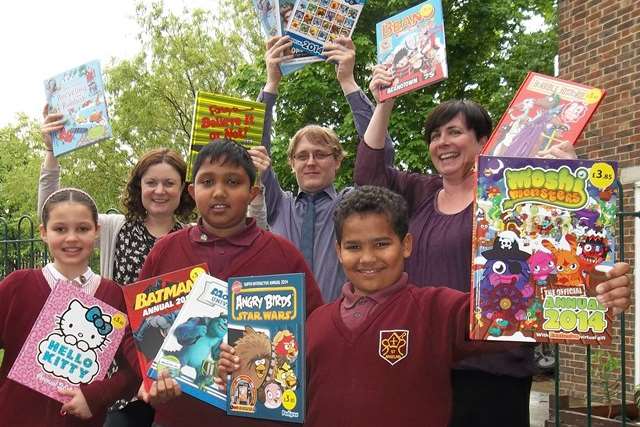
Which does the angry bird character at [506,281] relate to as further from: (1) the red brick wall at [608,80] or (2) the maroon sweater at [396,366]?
(1) the red brick wall at [608,80]

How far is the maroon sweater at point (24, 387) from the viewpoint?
272cm

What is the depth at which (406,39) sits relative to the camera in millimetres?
3178

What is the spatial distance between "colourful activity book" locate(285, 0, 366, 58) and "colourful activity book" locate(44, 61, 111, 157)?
1.17 metres

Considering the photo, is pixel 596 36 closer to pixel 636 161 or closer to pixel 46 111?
pixel 636 161

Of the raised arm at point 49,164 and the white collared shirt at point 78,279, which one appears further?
the raised arm at point 49,164

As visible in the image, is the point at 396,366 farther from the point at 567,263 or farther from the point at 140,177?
the point at 140,177

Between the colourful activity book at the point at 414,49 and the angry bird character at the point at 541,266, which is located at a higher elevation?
the colourful activity book at the point at 414,49

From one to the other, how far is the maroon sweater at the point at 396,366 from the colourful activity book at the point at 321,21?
1.69m

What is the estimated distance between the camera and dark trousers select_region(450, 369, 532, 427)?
2.56 metres

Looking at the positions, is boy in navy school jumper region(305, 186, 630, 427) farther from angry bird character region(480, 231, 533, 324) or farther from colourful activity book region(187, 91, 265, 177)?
colourful activity book region(187, 91, 265, 177)

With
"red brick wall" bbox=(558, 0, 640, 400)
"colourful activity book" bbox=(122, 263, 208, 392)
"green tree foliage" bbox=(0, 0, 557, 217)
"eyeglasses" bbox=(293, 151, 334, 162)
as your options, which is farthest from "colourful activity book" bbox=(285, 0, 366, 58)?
"green tree foliage" bbox=(0, 0, 557, 217)

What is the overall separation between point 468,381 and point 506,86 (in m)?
14.1

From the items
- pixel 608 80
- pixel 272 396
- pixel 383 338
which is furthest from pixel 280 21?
pixel 608 80

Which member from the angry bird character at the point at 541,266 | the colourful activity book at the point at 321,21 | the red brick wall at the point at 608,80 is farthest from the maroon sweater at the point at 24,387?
the red brick wall at the point at 608,80
